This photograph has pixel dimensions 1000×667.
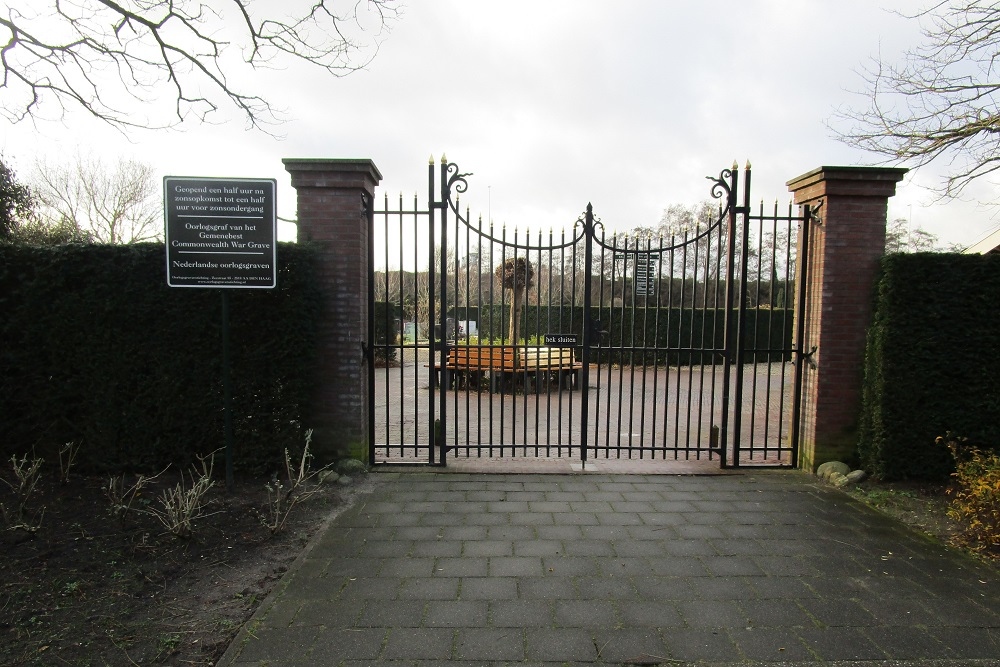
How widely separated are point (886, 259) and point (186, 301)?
6.33 metres

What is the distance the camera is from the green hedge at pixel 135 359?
4.81 m

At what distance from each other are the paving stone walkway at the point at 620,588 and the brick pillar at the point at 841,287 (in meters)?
1.02

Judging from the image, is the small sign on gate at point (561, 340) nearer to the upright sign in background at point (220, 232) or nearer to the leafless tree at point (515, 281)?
the leafless tree at point (515, 281)

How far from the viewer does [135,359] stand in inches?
193

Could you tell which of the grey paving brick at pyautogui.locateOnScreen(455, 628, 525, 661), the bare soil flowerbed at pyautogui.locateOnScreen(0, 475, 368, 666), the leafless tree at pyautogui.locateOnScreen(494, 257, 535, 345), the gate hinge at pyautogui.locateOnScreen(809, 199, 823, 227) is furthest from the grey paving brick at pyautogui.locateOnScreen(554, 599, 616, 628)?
the gate hinge at pyautogui.locateOnScreen(809, 199, 823, 227)

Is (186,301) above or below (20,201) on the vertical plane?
below

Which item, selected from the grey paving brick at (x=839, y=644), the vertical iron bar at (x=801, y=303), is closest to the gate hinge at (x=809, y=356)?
the vertical iron bar at (x=801, y=303)

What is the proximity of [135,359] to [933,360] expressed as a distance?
7079mm

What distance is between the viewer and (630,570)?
11.7 feet

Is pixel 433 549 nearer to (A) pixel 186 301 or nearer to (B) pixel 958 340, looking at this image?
(A) pixel 186 301

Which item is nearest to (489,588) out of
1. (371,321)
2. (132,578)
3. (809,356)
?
(132,578)

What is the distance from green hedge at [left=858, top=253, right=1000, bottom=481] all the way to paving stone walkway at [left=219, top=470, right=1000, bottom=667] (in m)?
1.04

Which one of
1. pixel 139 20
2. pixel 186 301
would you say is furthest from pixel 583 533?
pixel 139 20

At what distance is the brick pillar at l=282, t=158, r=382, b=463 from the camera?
17.7ft
